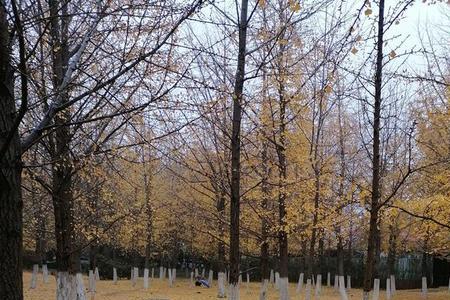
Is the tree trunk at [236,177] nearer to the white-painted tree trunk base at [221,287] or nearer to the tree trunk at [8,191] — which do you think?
the tree trunk at [8,191]

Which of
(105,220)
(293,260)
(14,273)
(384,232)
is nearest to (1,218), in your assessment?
(14,273)

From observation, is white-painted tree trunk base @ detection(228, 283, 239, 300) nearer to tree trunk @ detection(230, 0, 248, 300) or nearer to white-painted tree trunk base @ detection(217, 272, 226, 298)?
tree trunk @ detection(230, 0, 248, 300)

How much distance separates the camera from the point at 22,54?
2959mm

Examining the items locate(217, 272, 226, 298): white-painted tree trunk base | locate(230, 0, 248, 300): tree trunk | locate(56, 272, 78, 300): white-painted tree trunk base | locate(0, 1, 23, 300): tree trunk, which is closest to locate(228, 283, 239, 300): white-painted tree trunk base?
locate(230, 0, 248, 300): tree trunk

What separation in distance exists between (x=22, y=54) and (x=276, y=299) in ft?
72.5

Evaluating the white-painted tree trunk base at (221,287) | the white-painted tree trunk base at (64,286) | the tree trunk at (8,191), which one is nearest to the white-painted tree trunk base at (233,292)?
the white-painted tree trunk base at (64,286)

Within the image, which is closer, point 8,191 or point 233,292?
point 8,191

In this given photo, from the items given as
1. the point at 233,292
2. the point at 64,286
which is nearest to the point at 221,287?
the point at 64,286

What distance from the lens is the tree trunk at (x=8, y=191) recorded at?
316 centimetres

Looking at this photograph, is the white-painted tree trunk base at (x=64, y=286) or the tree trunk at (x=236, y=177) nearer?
the tree trunk at (x=236, y=177)

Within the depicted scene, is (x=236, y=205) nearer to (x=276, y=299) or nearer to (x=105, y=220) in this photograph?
(x=105, y=220)

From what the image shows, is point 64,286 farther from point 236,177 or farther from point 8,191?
point 8,191

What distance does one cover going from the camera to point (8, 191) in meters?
3.25

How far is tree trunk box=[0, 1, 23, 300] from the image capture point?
3164 mm
